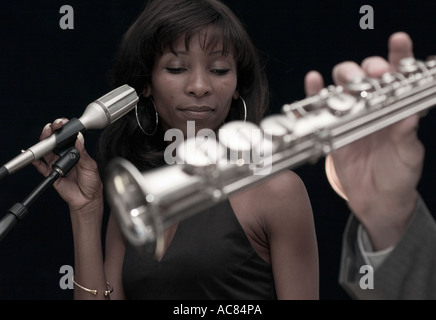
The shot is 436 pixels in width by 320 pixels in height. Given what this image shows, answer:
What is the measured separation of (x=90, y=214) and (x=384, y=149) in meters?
0.58

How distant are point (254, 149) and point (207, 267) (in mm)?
470

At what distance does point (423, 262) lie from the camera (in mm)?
879

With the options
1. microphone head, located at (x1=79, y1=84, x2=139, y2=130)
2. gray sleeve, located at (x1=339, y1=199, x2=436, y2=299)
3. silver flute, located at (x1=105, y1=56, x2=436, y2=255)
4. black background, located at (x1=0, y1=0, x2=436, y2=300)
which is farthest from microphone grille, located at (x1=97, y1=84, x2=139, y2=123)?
black background, located at (x1=0, y1=0, x2=436, y2=300)

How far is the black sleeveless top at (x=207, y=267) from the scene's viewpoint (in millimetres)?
1273

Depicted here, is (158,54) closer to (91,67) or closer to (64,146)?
(64,146)

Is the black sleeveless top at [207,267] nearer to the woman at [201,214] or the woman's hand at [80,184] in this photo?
the woman at [201,214]

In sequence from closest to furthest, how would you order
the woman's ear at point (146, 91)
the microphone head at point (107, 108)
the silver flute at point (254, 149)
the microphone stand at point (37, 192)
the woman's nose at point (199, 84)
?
1. the silver flute at point (254, 149)
2. the microphone stand at point (37, 192)
3. the microphone head at point (107, 108)
4. the woman's nose at point (199, 84)
5. the woman's ear at point (146, 91)

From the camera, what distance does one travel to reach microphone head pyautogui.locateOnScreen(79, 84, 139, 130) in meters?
1.09

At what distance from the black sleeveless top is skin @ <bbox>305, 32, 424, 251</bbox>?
0.36 m

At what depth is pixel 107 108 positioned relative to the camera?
1.10 m

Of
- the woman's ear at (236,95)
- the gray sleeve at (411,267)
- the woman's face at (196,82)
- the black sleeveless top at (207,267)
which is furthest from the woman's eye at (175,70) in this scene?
the gray sleeve at (411,267)

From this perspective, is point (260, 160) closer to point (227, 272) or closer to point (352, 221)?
point (352, 221)

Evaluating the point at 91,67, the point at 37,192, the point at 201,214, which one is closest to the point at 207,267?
the point at 201,214
